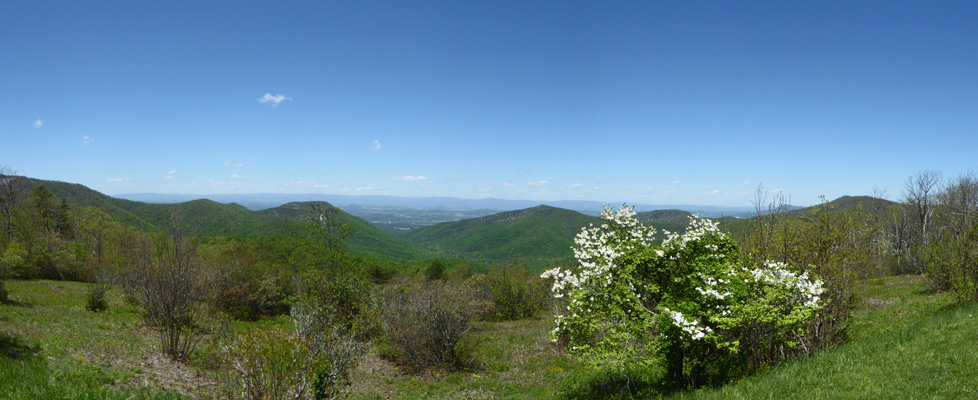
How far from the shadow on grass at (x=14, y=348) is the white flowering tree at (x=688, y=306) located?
51.0 feet

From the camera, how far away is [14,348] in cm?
1134

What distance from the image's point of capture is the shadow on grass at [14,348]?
423 inches

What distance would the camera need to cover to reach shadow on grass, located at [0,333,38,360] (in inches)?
423

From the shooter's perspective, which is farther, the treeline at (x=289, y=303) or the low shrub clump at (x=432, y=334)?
the low shrub clump at (x=432, y=334)

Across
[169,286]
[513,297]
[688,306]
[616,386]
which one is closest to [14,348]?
[169,286]

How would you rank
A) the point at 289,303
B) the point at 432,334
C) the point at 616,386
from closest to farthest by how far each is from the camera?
1. the point at 616,386
2. the point at 432,334
3. the point at 289,303

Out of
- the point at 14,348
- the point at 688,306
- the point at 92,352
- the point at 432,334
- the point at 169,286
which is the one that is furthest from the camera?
the point at 432,334

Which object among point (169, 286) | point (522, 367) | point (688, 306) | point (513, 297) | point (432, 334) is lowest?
point (513, 297)

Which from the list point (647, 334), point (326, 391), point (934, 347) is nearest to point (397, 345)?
point (326, 391)

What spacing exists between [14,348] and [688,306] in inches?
754

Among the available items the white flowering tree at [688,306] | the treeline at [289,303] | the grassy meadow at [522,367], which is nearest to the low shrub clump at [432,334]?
the treeline at [289,303]

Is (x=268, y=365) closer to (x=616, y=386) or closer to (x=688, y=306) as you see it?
(x=688, y=306)

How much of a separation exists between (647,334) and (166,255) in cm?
1691

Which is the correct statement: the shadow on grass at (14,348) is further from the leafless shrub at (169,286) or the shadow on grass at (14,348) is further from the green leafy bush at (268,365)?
the green leafy bush at (268,365)
